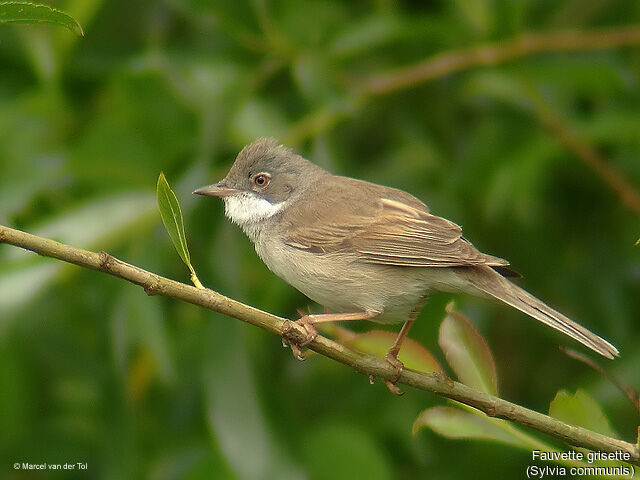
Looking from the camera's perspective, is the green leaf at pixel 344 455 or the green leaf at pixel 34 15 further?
the green leaf at pixel 344 455

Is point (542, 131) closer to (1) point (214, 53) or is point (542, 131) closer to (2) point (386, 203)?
(2) point (386, 203)

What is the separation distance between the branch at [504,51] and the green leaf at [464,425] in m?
2.41

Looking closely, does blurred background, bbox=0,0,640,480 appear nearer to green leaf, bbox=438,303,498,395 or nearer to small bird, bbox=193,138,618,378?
small bird, bbox=193,138,618,378

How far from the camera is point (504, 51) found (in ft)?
15.0

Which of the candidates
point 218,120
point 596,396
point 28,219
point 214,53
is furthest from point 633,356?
point 28,219

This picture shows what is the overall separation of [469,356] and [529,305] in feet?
2.31

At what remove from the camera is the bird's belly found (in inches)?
138

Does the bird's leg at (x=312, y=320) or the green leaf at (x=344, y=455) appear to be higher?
the bird's leg at (x=312, y=320)

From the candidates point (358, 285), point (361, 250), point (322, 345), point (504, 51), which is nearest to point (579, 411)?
point (322, 345)

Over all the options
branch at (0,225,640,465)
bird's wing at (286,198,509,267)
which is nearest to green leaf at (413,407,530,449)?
branch at (0,225,640,465)

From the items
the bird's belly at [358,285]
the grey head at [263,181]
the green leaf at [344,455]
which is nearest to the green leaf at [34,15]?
the bird's belly at [358,285]

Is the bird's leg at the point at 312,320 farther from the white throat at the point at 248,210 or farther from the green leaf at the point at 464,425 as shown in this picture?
the white throat at the point at 248,210

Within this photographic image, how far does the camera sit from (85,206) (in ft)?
14.0

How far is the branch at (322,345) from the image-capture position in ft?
7.41
